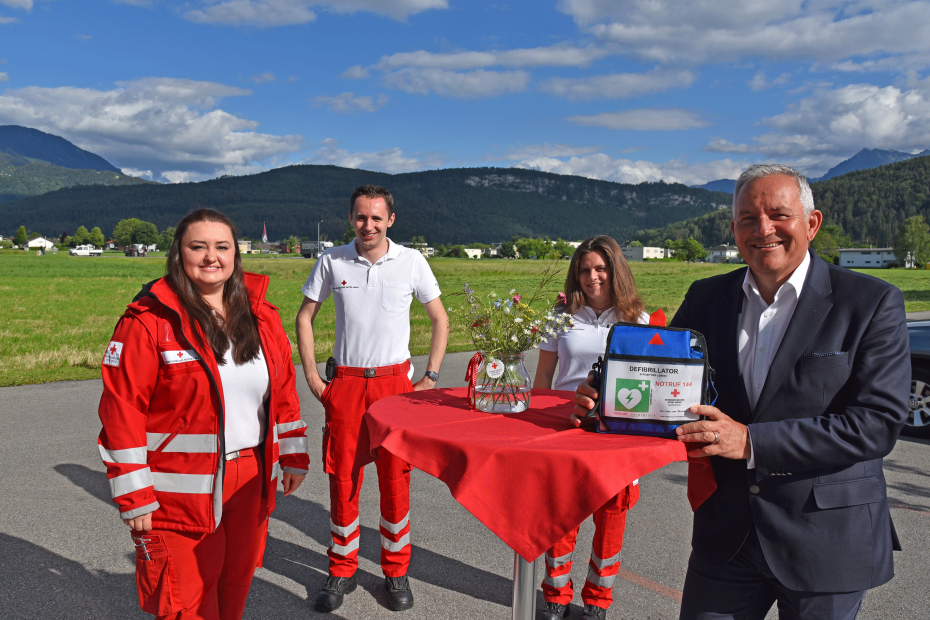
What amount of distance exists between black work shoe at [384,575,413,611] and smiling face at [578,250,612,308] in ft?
6.38

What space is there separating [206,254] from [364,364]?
1.40 m

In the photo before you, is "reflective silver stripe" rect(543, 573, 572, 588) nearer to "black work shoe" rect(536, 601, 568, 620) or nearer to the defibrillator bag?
"black work shoe" rect(536, 601, 568, 620)

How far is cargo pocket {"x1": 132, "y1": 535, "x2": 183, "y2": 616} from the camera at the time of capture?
2.25 m

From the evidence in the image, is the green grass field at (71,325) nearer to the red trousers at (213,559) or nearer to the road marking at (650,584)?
the red trousers at (213,559)

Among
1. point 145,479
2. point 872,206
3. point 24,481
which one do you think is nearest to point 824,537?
point 145,479

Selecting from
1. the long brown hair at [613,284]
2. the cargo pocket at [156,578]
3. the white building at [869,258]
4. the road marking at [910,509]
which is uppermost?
the white building at [869,258]

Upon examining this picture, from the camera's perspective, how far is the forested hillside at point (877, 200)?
14000cm

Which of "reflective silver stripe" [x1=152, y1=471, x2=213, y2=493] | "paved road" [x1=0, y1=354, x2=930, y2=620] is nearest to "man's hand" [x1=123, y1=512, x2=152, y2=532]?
"reflective silver stripe" [x1=152, y1=471, x2=213, y2=493]

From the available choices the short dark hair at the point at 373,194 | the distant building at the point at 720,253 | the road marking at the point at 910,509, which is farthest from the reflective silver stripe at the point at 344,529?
the distant building at the point at 720,253

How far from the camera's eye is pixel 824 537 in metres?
1.91

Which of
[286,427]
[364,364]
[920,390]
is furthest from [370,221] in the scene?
[920,390]

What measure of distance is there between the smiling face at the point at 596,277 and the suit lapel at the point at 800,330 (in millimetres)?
1773

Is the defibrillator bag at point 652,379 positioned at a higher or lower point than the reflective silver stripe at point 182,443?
higher

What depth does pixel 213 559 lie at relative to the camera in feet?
7.88
